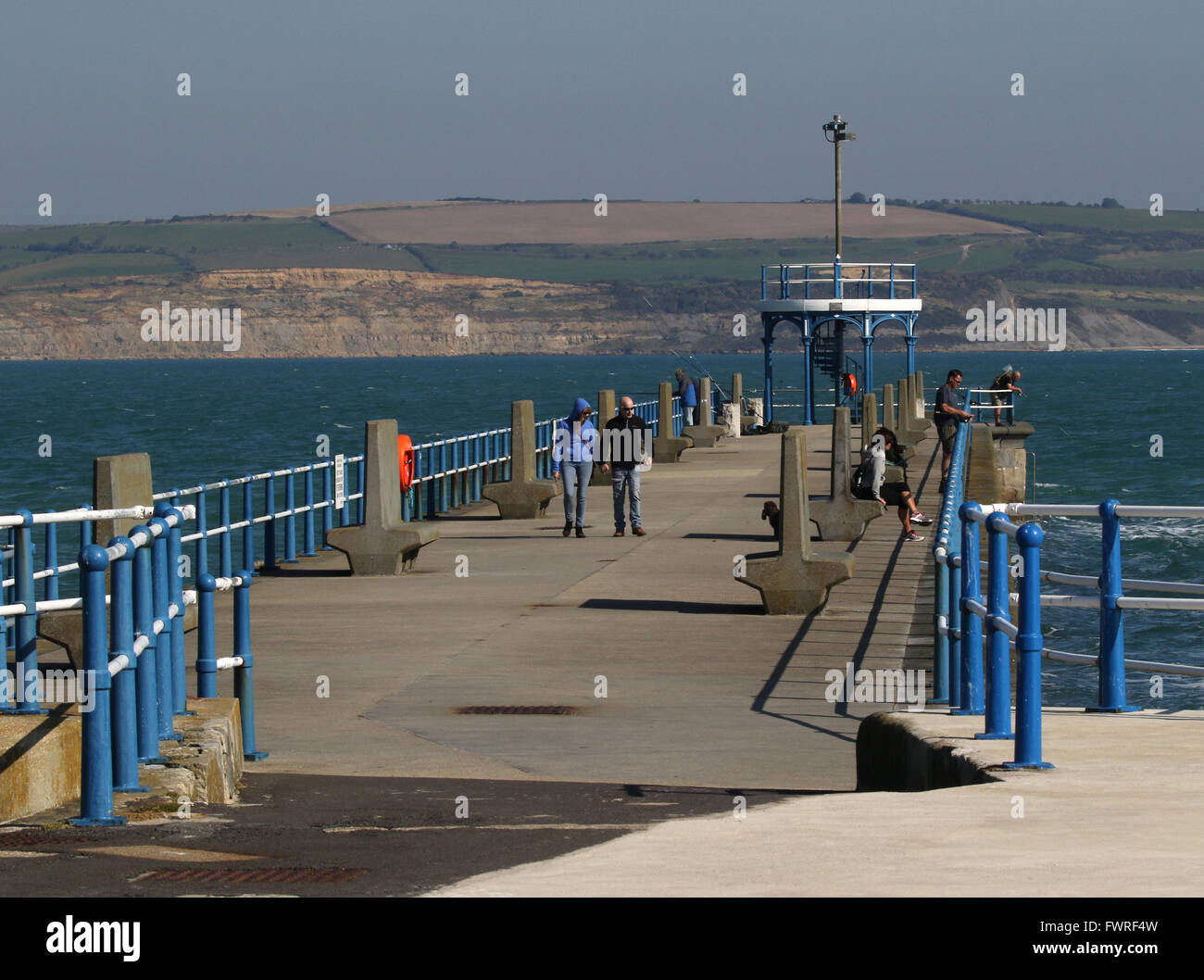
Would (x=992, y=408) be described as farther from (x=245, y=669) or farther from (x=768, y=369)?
(x=245, y=669)

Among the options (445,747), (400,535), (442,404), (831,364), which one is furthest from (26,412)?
(445,747)

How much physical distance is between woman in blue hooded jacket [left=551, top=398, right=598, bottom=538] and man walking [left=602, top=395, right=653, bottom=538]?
29cm

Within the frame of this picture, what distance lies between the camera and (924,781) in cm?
836

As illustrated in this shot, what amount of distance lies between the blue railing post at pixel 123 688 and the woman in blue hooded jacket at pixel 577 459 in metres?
16.3

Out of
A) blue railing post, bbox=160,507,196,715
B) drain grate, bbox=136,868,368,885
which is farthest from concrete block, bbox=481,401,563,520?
drain grate, bbox=136,868,368,885

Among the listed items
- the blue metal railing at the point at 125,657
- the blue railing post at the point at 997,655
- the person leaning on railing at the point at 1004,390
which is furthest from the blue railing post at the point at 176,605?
the person leaning on railing at the point at 1004,390

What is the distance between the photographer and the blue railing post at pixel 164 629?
8.27 meters

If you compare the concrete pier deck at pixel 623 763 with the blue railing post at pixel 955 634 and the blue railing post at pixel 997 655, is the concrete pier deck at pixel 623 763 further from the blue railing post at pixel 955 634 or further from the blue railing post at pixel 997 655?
the blue railing post at pixel 955 634

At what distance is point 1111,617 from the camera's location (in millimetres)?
9250

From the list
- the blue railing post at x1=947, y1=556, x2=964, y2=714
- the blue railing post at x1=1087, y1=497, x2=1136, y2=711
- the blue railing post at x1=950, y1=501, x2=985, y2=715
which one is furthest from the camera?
the blue railing post at x1=947, y1=556, x2=964, y2=714

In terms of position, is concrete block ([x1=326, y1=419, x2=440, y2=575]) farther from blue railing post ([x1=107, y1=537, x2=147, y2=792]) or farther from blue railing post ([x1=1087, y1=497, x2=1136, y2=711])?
blue railing post ([x1=107, y1=537, x2=147, y2=792])

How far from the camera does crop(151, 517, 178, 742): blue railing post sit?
8273 mm

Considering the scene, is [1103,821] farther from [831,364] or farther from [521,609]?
[831,364]
